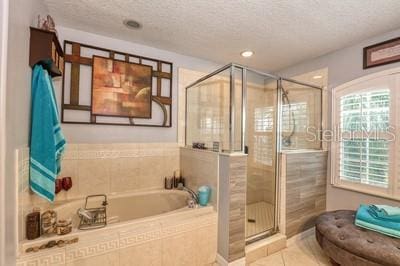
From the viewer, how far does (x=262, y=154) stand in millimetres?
2707

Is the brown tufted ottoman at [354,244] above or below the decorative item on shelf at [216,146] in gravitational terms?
below

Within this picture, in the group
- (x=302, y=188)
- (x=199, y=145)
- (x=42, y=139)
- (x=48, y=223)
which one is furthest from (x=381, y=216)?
(x=42, y=139)

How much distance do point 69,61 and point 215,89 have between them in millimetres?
1703

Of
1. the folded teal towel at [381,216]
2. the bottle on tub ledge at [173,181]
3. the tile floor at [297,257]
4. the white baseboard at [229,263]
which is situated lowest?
the tile floor at [297,257]

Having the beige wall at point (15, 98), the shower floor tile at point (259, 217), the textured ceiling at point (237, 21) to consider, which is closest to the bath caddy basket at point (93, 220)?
the beige wall at point (15, 98)

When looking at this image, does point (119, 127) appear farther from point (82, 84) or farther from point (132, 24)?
point (132, 24)

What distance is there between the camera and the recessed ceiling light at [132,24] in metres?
1.98

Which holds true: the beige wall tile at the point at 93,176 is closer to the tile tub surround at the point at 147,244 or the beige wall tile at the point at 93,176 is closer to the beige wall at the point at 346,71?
the tile tub surround at the point at 147,244

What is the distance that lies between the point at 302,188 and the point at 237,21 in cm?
212

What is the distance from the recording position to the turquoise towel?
1.38m

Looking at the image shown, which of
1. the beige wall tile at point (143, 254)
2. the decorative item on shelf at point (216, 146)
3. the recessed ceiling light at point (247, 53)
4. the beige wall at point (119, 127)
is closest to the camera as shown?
the beige wall tile at point (143, 254)

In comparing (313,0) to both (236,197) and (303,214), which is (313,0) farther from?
(303,214)

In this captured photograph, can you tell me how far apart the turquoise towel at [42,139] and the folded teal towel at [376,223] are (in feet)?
8.88

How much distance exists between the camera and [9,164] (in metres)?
1.06
